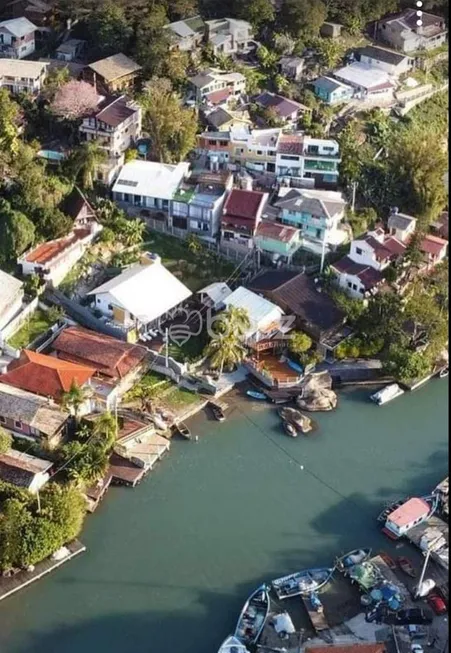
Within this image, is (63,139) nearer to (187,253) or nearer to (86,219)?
(86,219)

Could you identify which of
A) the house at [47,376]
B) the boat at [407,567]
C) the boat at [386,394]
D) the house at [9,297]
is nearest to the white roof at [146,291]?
the house at [9,297]

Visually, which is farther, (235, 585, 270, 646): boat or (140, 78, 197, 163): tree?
(140, 78, 197, 163): tree

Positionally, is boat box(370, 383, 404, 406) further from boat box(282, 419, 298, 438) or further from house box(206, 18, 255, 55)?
house box(206, 18, 255, 55)

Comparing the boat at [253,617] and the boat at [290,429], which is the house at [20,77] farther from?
the boat at [253,617]

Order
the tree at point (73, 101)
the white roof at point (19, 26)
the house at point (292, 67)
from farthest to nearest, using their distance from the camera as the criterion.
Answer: the house at point (292, 67) < the white roof at point (19, 26) < the tree at point (73, 101)

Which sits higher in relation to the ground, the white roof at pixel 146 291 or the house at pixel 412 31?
the house at pixel 412 31

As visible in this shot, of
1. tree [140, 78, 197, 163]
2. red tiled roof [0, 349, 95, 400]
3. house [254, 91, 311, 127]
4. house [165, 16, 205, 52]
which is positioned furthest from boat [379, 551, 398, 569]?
house [165, 16, 205, 52]

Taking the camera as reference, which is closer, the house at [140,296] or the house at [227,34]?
the house at [140,296]
